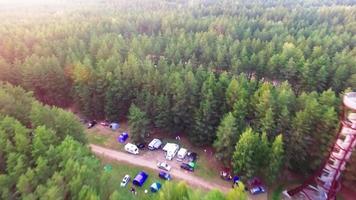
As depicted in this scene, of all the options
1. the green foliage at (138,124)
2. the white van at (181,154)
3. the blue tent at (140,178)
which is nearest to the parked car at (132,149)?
the green foliage at (138,124)

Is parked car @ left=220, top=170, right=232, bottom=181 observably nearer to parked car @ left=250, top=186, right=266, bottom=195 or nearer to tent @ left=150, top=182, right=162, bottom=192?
parked car @ left=250, top=186, right=266, bottom=195

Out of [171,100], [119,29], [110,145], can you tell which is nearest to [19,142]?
[110,145]

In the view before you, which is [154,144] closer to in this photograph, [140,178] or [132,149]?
[132,149]

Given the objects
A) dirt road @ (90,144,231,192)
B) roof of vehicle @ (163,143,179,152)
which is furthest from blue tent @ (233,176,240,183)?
roof of vehicle @ (163,143,179,152)

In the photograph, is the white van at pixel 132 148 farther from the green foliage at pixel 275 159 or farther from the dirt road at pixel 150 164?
the green foliage at pixel 275 159

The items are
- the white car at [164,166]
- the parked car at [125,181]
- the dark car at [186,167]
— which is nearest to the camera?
the parked car at [125,181]

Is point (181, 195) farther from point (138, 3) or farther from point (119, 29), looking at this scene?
point (138, 3)

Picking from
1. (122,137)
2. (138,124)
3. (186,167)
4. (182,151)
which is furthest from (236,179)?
(122,137)
